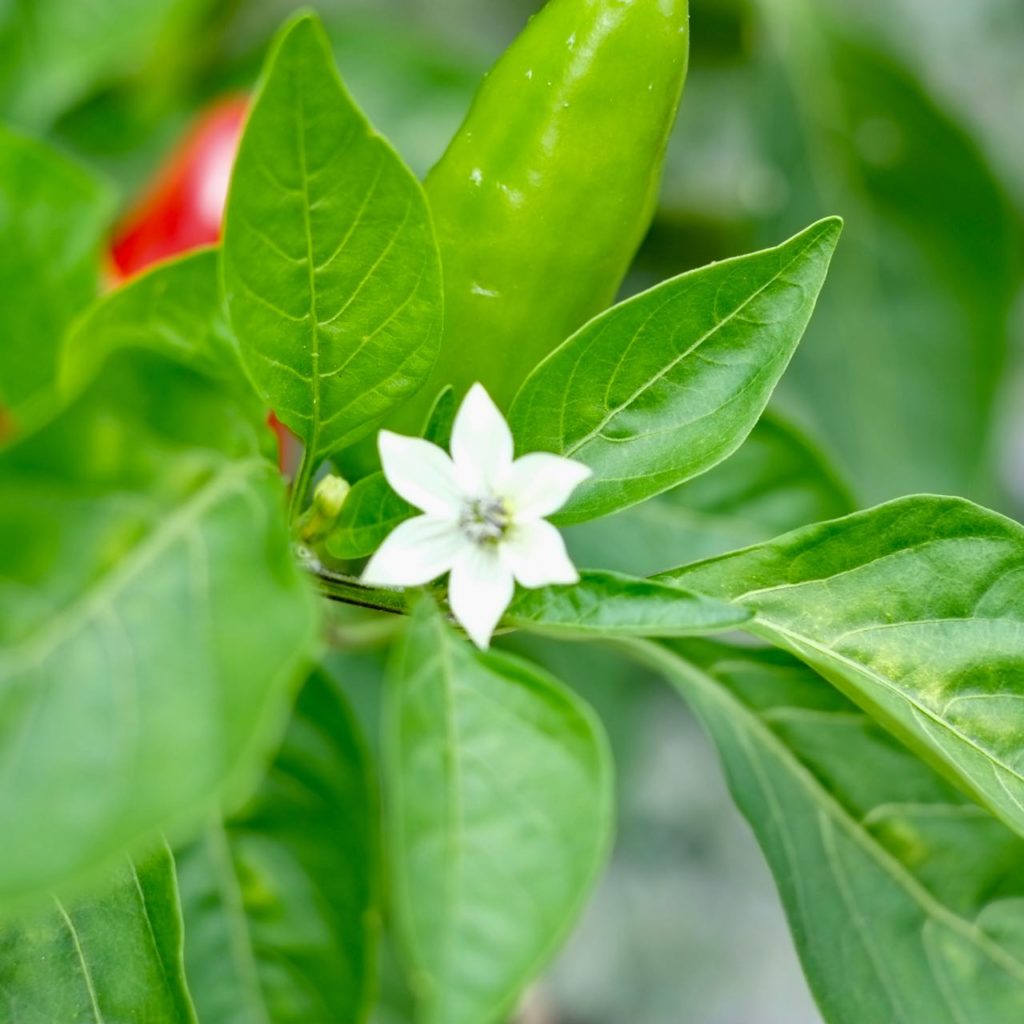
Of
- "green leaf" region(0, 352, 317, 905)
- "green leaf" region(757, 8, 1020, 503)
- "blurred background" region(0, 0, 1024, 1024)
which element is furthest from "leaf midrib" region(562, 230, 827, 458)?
"green leaf" region(757, 8, 1020, 503)

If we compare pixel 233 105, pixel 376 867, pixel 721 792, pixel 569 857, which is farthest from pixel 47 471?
pixel 721 792

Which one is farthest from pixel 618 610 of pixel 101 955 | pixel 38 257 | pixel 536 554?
pixel 38 257

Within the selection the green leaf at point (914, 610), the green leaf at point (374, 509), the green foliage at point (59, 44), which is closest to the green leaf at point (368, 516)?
the green leaf at point (374, 509)

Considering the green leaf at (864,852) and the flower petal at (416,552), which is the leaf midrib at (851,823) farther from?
the flower petal at (416,552)

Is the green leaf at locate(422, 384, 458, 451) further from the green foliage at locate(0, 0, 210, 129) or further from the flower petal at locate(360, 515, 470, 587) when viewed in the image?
the green foliage at locate(0, 0, 210, 129)

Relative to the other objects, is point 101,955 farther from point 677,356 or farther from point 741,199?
point 741,199

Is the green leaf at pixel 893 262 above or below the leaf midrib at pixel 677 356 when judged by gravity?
above

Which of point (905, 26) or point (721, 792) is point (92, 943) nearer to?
point (721, 792)

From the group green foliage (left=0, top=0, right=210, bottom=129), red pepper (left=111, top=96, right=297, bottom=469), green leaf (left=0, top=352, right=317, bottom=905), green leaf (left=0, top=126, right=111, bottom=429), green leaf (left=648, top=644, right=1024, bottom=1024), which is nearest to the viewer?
green leaf (left=0, top=352, right=317, bottom=905)
